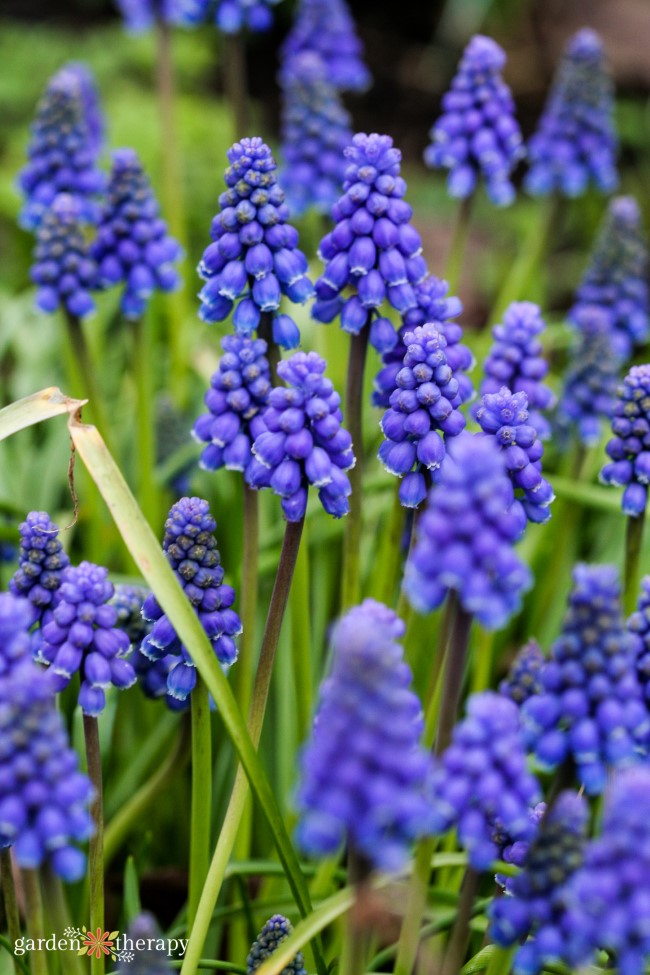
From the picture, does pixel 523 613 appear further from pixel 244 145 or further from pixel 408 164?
pixel 408 164

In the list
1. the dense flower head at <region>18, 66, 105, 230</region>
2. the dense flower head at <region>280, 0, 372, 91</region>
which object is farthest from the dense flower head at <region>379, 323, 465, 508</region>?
the dense flower head at <region>280, 0, 372, 91</region>

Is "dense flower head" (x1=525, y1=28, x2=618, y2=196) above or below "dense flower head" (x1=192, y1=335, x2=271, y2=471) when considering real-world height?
above

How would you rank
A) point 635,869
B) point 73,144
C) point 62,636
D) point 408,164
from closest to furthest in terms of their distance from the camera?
point 635,869 → point 62,636 → point 73,144 → point 408,164

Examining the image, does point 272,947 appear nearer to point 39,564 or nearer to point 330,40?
point 39,564

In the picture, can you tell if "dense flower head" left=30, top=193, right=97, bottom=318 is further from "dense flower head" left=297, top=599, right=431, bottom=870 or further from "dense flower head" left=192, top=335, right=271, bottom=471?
"dense flower head" left=297, top=599, right=431, bottom=870

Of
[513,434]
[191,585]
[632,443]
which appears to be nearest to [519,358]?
[632,443]

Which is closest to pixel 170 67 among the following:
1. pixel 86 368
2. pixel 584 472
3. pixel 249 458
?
pixel 86 368

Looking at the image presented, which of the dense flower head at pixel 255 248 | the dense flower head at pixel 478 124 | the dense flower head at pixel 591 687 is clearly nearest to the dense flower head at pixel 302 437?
the dense flower head at pixel 255 248
